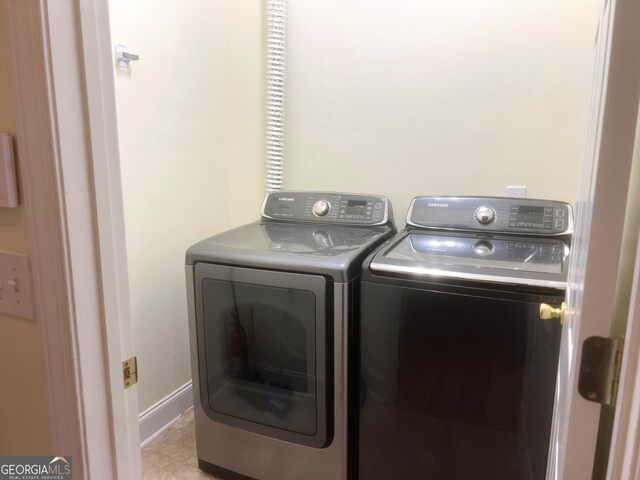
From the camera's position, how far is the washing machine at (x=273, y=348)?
160 cm

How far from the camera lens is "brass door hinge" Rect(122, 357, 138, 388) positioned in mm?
813

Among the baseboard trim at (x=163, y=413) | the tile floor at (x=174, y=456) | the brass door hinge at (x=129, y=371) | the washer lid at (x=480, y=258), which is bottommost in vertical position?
the tile floor at (x=174, y=456)

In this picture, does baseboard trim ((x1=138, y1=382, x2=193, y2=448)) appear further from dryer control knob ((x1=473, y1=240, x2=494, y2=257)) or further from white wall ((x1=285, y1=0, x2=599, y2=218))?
dryer control knob ((x1=473, y1=240, x2=494, y2=257))

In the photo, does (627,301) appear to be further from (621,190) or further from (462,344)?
(462,344)

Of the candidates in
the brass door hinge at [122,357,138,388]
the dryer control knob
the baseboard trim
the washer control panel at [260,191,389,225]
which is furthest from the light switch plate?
the baseboard trim

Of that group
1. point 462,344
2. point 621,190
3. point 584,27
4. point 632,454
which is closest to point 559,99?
point 584,27

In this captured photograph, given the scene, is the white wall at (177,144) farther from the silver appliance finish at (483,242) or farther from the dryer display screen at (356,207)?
the silver appliance finish at (483,242)

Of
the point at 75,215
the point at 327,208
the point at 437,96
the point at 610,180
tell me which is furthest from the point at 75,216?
the point at 437,96

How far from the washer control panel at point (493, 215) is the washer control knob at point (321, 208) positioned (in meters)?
0.36

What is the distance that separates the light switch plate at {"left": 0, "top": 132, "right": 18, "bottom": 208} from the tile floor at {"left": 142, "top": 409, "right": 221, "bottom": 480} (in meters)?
1.56

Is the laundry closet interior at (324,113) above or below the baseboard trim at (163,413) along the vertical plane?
above

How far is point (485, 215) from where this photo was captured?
72.9 inches

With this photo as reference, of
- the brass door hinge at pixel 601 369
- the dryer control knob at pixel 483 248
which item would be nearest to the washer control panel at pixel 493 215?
the dryer control knob at pixel 483 248

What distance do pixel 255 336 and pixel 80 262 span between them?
110 centimetres
